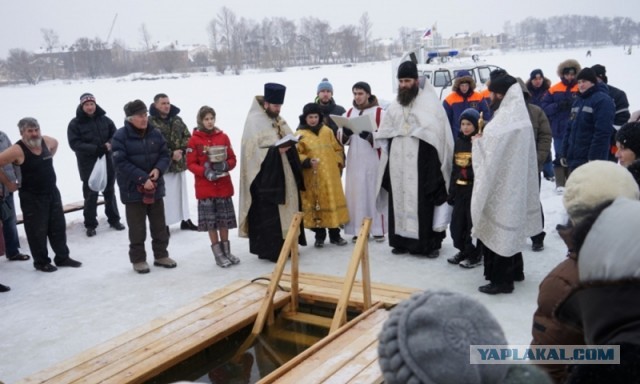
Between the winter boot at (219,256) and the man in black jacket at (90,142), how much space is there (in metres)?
2.06

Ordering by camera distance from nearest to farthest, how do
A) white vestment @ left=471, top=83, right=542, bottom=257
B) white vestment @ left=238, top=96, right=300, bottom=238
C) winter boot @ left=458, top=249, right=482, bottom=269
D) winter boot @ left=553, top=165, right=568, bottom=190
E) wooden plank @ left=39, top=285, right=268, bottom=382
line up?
wooden plank @ left=39, top=285, right=268, bottom=382 < white vestment @ left=471, top=83, right=542, bottom=257 < winter boot @ left=458, top=249, right=482, bottom=269 < white vestment @ left=238, top=96, right=300, bottom=238 < winter boot @ left=553, top=165, right=568, bottom=190

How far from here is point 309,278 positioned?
5.32m

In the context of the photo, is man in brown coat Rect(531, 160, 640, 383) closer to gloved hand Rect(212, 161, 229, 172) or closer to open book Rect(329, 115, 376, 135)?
open book Rect(329, 115, 376, 135)

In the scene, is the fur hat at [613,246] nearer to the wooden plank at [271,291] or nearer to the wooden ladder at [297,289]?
the wooden ladder at [297,289]

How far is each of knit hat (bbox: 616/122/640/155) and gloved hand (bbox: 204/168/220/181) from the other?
3.72m

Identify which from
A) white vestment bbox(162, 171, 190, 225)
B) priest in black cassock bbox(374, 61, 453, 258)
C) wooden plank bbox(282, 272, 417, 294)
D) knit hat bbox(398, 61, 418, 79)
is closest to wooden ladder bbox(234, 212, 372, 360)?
wooden plank bbox(282, 272, 417, 294)

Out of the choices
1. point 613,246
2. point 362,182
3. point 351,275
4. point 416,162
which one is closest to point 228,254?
point 362,182

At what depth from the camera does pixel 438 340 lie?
4.17ft

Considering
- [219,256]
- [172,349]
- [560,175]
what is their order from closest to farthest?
[172,349]
[219,256]
[560,175]

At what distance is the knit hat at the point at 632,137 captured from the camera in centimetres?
364

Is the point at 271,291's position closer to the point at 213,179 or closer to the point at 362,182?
the point at 213,179

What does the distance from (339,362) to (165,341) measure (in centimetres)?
136

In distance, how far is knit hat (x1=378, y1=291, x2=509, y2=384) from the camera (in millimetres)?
1263

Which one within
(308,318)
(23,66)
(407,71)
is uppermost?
(23,66)
